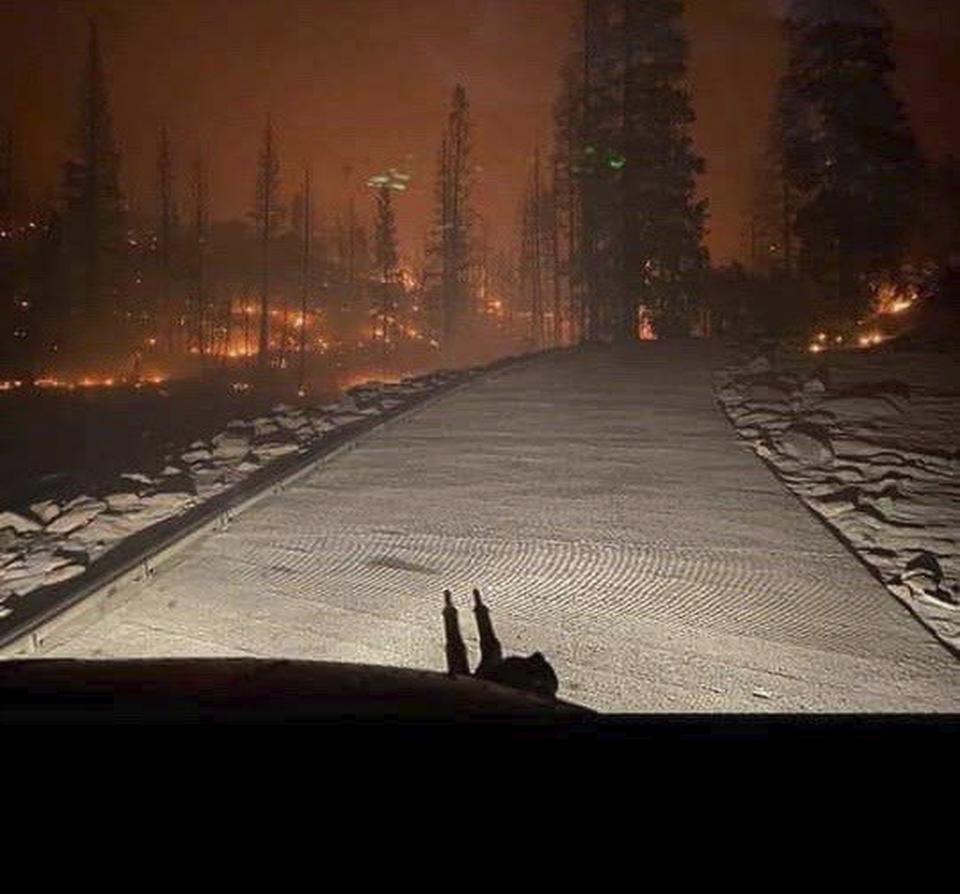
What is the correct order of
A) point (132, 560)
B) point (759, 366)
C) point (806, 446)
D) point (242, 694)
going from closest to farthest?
point (242, 694) → point (132, 560) → point (806, 446) → point (759, 366)

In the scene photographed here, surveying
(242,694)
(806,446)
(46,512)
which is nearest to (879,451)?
(806,446)

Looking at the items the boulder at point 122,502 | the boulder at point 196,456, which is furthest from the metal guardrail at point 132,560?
the boulder at point 196,456

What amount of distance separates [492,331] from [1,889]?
112 m

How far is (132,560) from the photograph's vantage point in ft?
18.7

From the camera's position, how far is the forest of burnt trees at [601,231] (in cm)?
2631

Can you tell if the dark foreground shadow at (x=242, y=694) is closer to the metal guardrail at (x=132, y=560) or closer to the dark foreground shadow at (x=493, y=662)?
the dark foreground shadow at (x=493, y=662)

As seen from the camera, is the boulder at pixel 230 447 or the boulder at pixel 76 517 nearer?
the boulder at pixel 76 517

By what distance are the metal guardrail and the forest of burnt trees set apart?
17.3 metres

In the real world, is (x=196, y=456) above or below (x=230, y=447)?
below

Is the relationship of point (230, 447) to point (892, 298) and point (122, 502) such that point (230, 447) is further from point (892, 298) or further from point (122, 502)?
point (892, 298)

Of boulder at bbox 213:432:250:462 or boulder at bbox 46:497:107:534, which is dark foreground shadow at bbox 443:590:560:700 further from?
boulder at bbox 213:432:250:462

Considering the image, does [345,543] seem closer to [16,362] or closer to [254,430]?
[254,430]

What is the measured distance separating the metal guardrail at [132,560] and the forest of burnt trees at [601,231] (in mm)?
17283

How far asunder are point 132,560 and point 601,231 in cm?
3249
